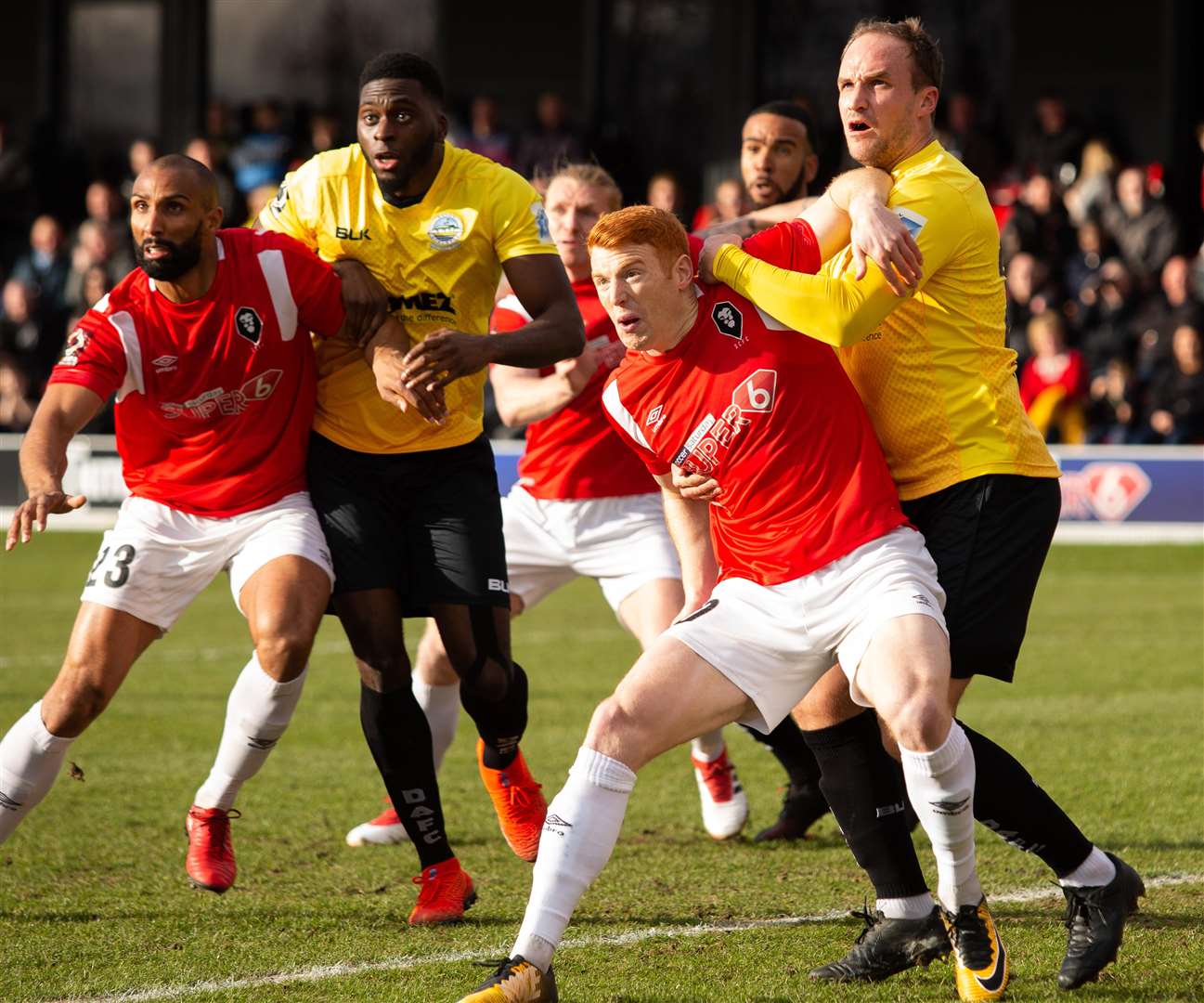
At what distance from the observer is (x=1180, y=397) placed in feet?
50.9

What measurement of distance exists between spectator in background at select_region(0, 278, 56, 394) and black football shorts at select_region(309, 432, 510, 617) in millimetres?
14621

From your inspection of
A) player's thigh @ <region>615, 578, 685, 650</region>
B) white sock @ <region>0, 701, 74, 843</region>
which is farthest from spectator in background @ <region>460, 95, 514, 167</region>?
white sock @ <region>0, 701, 74, 843</region>

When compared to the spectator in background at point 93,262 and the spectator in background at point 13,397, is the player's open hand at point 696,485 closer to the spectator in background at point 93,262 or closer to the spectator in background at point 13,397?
the spectator in background at point 13,397

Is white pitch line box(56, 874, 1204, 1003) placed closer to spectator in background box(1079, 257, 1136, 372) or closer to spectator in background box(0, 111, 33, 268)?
spectator in background box(1079, 257, 1136, 372)

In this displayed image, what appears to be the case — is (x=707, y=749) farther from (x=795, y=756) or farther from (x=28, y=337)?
(x=28, y=337)

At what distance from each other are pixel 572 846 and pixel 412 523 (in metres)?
1.71

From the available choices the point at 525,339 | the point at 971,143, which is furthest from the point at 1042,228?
the point at 525,339

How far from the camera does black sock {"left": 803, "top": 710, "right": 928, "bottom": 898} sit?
4918 mm

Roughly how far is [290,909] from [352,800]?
1689 millimetres

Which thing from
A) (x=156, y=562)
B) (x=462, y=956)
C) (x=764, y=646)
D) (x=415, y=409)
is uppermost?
(x=415, y=409)

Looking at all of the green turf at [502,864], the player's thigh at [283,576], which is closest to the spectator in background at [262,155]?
the green turf at [502,864]

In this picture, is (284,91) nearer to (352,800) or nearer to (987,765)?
(352,800)

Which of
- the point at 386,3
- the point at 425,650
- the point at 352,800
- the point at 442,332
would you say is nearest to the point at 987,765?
the point at 442,332

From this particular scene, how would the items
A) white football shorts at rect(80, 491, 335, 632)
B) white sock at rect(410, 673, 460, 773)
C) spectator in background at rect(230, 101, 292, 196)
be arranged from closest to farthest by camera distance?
white football shorts at rect(80, 491, 335, 632), white sock at rect(410, 673, 460, 773), spectator in background at rect(230, 101, 292, 196)
